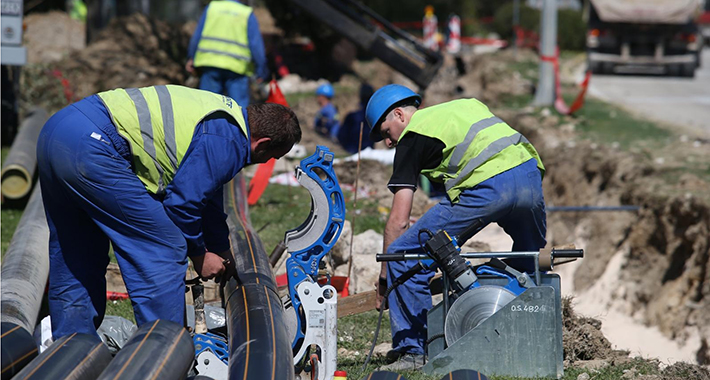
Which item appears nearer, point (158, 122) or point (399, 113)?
point (158, 122)

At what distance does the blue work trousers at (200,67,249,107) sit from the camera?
9484 mm

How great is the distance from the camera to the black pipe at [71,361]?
11.2 ft

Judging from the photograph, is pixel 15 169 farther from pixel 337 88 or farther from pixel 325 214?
pixel 337 88

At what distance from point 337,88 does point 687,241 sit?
37.0 feet

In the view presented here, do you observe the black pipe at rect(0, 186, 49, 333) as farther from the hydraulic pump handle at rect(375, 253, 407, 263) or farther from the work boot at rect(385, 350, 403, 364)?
the work boot at rect(385, 350, 403, 364)

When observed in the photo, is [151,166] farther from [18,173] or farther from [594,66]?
[594,66]

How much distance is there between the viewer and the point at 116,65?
545 inches

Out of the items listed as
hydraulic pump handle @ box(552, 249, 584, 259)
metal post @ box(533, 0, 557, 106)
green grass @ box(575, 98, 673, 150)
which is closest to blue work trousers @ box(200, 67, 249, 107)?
green grass @ box(575, 98, 673, 150)

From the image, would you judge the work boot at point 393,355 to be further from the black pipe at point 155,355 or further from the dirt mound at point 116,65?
the dirt mound at point 116,65

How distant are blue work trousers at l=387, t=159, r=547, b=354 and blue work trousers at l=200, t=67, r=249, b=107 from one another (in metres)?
5.15

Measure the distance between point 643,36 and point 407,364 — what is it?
60.9 feet

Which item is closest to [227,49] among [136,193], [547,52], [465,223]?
[465,223]

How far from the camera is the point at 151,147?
13.1ft

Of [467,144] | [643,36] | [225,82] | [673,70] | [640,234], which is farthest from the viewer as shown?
[673,70]
